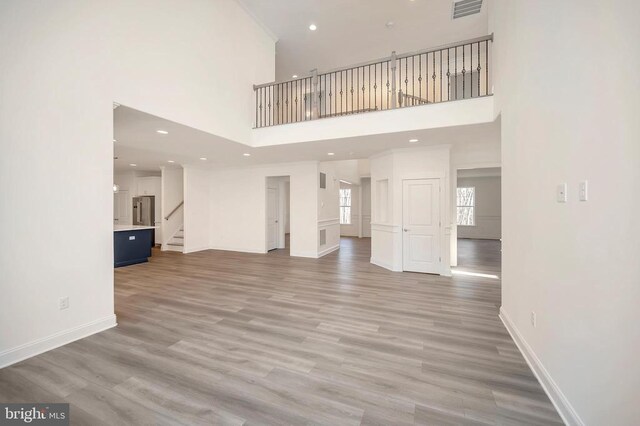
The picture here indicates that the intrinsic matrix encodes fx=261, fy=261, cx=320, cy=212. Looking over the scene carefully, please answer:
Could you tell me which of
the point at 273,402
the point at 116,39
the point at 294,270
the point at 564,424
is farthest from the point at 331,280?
the point at 116,39

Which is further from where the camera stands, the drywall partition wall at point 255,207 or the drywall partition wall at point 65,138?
the drywall partition wall at point 255,207

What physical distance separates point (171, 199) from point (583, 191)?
403 inches

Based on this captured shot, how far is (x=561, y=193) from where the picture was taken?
187 centimetres

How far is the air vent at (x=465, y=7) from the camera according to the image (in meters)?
5.44

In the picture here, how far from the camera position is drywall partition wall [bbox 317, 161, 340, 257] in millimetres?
7938

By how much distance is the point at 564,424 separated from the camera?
1.72m

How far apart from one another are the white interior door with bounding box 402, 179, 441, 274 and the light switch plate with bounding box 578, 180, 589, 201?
406 cm

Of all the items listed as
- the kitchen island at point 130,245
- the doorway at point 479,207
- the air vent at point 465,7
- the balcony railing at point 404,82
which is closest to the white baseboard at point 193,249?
the kitchen island at point 130,245

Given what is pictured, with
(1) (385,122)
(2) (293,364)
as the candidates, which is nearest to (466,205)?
(1) (385,122)

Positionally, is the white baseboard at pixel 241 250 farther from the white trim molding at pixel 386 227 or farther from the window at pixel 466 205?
the window at pixel 466 205

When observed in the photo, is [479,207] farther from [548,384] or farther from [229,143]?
[548,384]

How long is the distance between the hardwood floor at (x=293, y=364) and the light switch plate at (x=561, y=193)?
149cm

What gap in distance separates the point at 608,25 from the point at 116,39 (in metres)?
4.53

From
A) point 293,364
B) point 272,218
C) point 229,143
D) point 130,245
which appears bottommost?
point 293,364
